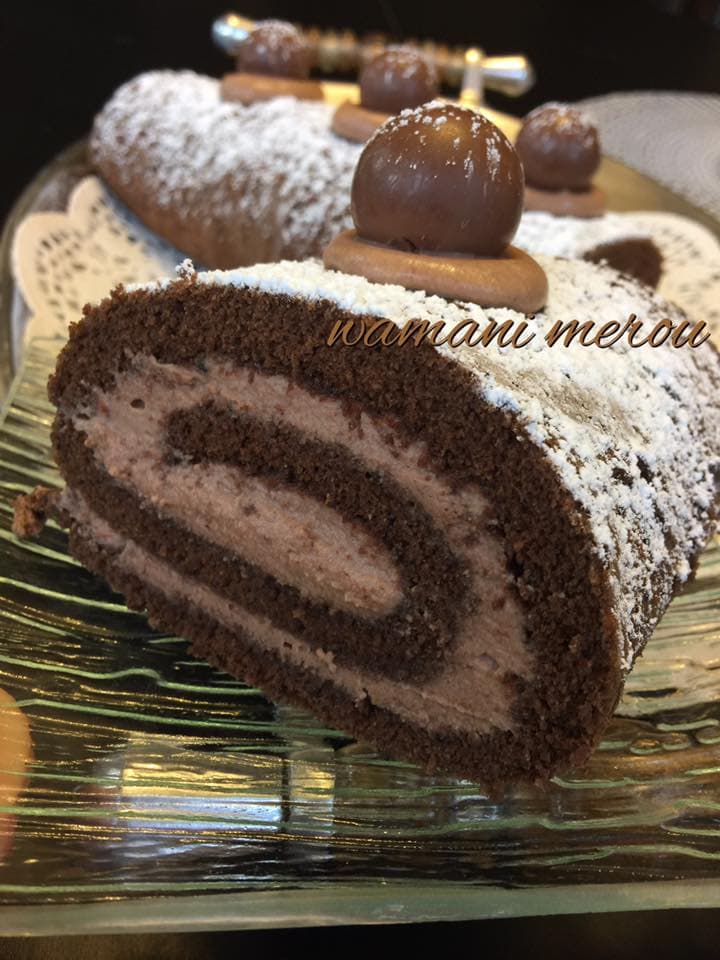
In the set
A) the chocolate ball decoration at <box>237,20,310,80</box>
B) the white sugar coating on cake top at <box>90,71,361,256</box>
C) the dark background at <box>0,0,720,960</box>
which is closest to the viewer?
the white sugar coating on cake top at <box>90,71,361,256</box>

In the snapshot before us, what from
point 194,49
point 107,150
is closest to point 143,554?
point 107,150

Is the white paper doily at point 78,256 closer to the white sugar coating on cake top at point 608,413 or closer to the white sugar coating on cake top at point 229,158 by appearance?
the white sugar coating on cake top at point 229,158

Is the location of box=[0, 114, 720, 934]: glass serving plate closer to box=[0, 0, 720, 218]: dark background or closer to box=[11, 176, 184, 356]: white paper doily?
box=[11, 176, 184, 356]: white paper doily

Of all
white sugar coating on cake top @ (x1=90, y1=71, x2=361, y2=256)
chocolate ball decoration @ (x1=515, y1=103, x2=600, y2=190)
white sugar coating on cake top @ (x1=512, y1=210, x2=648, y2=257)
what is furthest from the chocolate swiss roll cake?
white sugar coating on cake top @ (x1=90, y1=71, x2=361, y2=256)

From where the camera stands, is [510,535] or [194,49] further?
[194,49]

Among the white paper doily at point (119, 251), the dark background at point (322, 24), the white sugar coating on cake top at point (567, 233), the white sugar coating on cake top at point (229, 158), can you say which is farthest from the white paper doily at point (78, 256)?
the white sugar coating on cake top at point (567, 233)

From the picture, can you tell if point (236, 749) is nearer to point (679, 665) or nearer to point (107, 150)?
point (679, 665)
